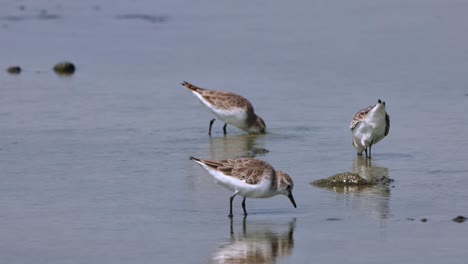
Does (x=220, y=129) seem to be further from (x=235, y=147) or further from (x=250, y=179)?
(x=250, y=179)

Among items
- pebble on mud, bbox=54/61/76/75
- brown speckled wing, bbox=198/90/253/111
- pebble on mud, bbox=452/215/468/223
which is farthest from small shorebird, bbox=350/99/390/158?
pebble on mud, bbox=54/61/76/75

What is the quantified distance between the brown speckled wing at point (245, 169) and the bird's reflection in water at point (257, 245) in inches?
18.7

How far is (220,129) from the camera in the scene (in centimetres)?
1773

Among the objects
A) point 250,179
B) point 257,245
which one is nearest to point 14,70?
point 250,179

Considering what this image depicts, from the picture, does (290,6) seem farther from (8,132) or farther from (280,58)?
(8,132)

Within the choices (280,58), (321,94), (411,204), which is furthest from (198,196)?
(280,58)

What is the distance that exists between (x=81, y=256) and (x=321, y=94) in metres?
9.26

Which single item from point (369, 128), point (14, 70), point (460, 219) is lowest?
point (460, 219)

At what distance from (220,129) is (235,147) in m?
1.40

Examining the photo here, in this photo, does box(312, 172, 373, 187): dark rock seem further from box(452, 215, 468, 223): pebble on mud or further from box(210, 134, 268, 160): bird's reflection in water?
box(210, 134, 268, 160): bird's reflection in water

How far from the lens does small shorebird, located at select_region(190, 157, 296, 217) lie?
38.5 ft

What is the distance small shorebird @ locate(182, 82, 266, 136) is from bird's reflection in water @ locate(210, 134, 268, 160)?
0.58 feet

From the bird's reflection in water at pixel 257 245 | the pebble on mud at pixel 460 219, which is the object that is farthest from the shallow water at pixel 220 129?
the pebble on mud at pixel 460 219

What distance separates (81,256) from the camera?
1031cm
